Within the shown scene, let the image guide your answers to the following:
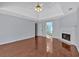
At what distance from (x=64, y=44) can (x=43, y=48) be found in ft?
1.31

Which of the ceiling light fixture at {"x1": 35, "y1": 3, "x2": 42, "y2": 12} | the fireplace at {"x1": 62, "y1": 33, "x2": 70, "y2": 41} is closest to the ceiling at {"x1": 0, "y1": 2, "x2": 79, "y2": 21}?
the ceiling light fixture at {"x1": 35, "y1": 3, "x2": 42, "y2": 12}

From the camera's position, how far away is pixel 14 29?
2176 mm

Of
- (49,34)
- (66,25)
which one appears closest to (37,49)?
(49,34)

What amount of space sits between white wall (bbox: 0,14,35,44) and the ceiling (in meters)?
0.10

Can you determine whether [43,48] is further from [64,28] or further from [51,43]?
[64,28]

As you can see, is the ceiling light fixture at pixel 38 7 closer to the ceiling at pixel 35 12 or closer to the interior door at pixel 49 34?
the ceiling at pixel 35 12

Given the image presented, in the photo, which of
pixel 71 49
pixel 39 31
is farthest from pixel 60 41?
pixel 39 31

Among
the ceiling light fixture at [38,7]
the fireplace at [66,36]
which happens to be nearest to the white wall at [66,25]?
the fireplace at [66,36]

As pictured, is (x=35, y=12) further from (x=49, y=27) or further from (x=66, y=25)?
(x=66, y=25)

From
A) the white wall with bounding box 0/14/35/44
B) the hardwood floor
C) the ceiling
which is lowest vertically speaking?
the hardwood floor

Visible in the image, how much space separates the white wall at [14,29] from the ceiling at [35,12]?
0.10 meters

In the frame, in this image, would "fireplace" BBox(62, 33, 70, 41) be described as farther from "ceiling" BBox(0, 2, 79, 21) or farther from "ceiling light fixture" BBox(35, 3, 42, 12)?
"ceiling light fixture" BBox(35, 3, 42, 12)

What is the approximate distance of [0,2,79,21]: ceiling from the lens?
2.05 m

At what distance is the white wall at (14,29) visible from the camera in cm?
210
